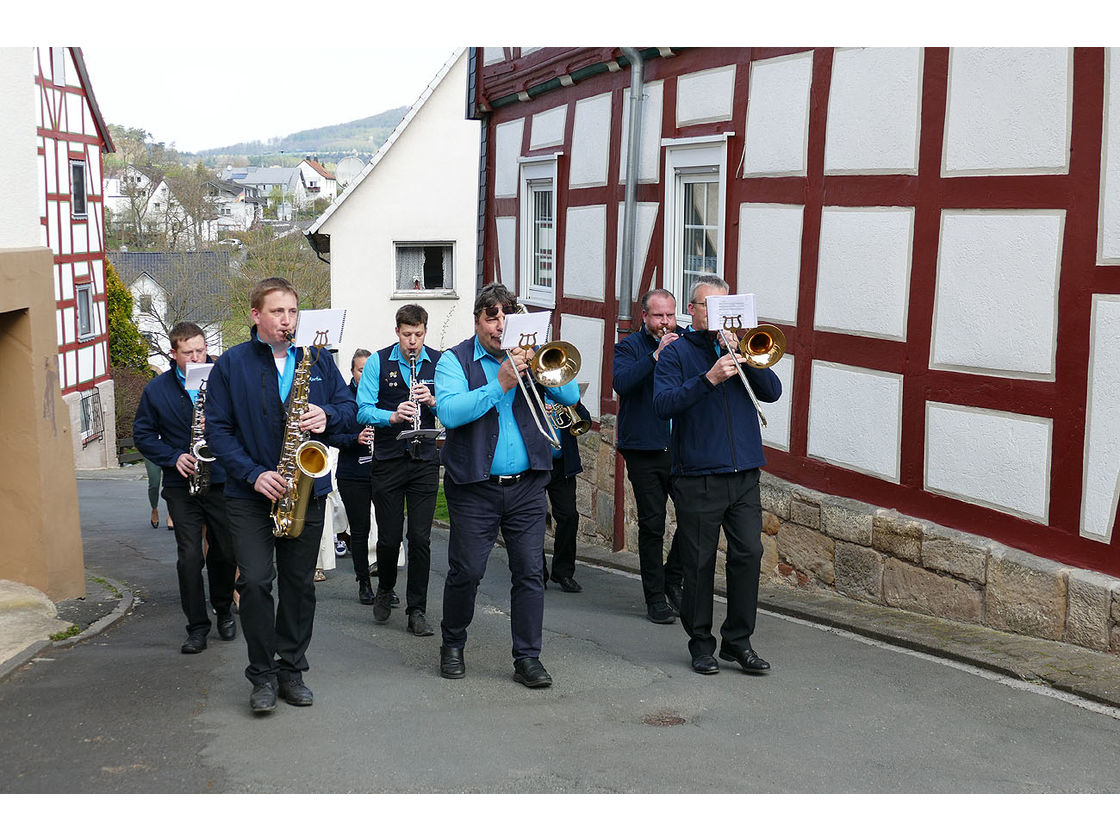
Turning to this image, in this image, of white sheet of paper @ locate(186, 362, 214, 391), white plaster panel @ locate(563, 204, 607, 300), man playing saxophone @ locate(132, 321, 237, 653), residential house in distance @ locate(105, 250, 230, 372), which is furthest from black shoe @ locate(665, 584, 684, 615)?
residential house in distance @ locate(105, 250, 230, 372)

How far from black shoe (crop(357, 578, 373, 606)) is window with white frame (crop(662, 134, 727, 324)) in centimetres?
379

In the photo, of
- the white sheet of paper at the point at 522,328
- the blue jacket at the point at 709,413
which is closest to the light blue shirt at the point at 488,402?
the white sheet of paper at the point at 522,328

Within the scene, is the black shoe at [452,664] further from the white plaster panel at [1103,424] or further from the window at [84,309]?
the window at [84,309]

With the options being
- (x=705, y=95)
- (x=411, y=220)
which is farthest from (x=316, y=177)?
(x=705, y=95)

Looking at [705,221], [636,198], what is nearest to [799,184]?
[705,221]

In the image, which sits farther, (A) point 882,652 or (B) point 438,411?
(A) point 882,652

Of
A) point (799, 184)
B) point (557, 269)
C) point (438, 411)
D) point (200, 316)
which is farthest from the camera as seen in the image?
point (200, 316)

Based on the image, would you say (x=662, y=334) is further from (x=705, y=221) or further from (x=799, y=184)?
(x=705, y=221)

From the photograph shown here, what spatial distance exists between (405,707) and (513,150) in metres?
10.6

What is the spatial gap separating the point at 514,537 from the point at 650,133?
620 cm

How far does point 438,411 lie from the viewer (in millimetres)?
6711

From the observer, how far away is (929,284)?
26.9 ft

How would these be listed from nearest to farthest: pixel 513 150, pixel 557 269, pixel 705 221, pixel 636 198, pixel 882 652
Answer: pixel 882 652
pixel 705 221
pixel 636 198
pixel 557 269
pixel 513 150

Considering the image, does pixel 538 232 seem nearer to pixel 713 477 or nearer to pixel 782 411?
pixel 782 411
